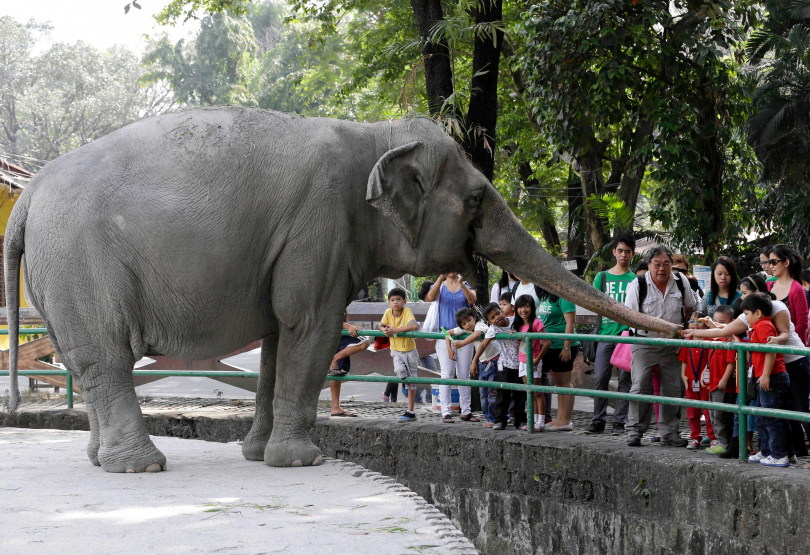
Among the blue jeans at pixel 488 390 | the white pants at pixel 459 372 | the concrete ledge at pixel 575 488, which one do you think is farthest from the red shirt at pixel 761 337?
the white pants at pixel 459 372

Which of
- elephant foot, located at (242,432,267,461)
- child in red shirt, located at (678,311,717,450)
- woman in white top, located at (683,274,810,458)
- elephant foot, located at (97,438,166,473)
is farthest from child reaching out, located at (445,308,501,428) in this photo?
elephant foot, located at (97,438,166,473)

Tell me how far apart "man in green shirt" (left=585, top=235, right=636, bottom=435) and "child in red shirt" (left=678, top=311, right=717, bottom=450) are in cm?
72

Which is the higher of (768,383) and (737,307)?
(737,307)

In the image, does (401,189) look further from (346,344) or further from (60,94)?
(60,94)

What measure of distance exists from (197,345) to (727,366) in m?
3.48

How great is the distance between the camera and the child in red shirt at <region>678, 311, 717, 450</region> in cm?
697

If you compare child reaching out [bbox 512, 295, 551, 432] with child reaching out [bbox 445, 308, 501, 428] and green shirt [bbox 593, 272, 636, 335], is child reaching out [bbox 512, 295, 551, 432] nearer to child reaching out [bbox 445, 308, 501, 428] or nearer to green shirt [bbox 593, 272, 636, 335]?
child reaching out [bbox 445, 308, 501, 428]

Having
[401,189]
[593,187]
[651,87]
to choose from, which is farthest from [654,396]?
[593,187]

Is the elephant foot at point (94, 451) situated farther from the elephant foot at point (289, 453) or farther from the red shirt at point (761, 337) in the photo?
the red shirt at point (761, 337)

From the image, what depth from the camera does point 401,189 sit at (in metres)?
5.83

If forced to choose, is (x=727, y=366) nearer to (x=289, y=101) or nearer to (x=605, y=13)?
(x=605, y=13)

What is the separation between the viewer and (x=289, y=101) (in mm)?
41500

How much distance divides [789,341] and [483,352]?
112 inches

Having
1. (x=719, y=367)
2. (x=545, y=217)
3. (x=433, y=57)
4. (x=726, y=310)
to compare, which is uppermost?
(x=433, y=57)
